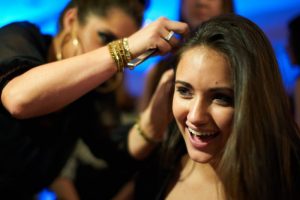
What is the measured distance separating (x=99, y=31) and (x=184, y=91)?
394mm

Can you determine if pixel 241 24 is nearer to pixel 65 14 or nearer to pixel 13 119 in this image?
pixel 65 14

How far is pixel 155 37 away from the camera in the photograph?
117 cm

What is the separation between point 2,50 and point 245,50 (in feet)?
2.23

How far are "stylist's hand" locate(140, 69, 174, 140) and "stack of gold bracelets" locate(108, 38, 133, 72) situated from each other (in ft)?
1.07

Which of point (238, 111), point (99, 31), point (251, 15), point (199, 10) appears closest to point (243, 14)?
point (251, 15)

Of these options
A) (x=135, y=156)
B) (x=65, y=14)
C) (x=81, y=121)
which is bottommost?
(x=135, y=156)

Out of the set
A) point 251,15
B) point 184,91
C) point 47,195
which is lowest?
point 47,195

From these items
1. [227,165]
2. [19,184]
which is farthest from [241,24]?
[19,184]

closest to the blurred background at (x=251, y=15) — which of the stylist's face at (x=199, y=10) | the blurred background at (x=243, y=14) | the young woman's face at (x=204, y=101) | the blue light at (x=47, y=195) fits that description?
the blurred background at (x=243, y=14)

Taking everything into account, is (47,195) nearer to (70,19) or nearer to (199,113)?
(70,19)

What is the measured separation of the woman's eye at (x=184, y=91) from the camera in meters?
1.21

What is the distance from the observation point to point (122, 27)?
1459 mm

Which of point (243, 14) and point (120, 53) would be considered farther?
point (243, 14)

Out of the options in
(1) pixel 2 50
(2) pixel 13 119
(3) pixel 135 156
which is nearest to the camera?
(1) pixel 2 50
